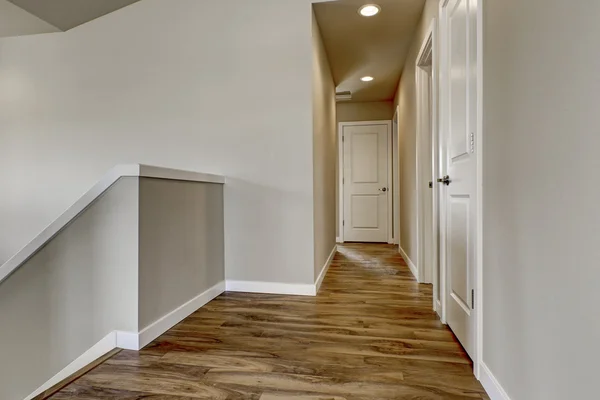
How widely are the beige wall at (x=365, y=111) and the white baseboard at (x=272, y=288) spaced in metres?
3.76

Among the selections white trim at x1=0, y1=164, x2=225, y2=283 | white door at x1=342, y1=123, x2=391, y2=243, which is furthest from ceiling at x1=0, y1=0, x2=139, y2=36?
white door at x1=342, y1=123, x2=391, y2=243

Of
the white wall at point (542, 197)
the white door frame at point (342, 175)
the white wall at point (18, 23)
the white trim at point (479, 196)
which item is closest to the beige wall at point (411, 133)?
the white door frame at point (342, 175)

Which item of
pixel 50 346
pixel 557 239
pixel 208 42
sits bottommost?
pixel 50 346

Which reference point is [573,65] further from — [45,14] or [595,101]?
[45,14]

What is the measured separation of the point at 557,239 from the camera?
86cm

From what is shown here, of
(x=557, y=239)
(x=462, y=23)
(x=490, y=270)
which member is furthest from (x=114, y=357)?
(x=462, y=23)

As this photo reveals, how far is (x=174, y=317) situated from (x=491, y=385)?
1.67m

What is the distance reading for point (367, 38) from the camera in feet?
11.1

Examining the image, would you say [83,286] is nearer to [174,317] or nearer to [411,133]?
[174,317]

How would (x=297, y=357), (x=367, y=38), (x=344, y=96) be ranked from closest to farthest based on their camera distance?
1. (x=297, y=357)
2. (x=367, y=38)
3. (x=344, y=96)

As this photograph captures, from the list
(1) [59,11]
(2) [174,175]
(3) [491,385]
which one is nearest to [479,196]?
(3) [491,385]

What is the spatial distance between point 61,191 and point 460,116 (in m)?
3.39

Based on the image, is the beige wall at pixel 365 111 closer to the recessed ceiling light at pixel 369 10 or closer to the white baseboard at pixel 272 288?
the recessed ceiling light at pixel 369 10

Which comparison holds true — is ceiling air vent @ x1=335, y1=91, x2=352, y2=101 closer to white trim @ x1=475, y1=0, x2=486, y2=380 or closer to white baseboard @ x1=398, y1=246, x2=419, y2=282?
white baseboard @ x1=398, y1=246, x2=419, y2=282
